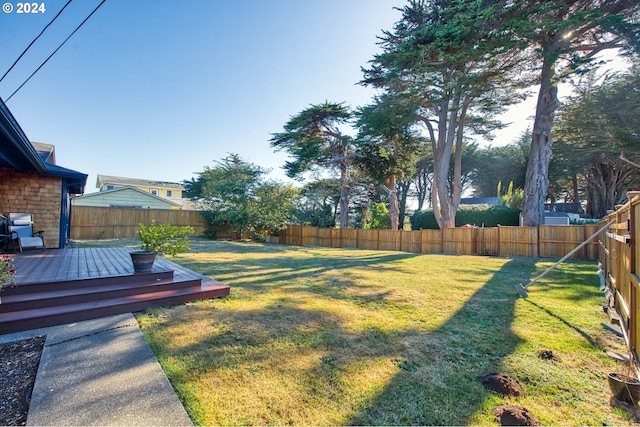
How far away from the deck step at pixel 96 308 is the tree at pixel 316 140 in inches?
553

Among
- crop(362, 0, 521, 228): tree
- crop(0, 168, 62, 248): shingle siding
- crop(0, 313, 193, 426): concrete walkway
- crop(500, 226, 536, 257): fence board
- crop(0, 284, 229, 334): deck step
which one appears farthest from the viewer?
crop(500, 226, 536, 257): fence board

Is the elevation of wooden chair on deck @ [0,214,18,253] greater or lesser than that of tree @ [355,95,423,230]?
lesser

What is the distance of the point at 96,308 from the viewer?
336 cm

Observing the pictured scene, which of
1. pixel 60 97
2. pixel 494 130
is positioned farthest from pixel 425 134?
pixel 60 97

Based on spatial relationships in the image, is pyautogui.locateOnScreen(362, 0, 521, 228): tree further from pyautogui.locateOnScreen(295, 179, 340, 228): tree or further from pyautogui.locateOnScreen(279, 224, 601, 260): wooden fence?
pyautogui.locateOnScreen(295, 179, 340, 228): tree

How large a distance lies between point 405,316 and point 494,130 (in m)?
15.4

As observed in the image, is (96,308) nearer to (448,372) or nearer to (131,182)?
(448,372)

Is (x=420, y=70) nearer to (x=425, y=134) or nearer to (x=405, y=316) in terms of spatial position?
(x=425, y=134)

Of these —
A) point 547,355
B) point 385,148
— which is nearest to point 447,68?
point 385,148

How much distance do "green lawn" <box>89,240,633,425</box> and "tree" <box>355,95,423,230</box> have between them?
11459mm

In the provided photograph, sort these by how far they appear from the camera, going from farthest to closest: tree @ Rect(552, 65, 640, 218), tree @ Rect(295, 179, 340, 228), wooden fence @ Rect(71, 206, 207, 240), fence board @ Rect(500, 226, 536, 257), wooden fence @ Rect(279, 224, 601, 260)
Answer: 1. tree @ Rect(295, 179, 340, 228)
2. wooden fence @ Rect(71, 206, 207, 240)
3. tree @ Rect(552, 65, 640, 218)
4. fence board @ Rect(500, 226, 536, 257)
5. wooden fence @ Rect(279, 224, 601, 260)

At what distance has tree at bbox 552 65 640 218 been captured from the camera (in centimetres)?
1316

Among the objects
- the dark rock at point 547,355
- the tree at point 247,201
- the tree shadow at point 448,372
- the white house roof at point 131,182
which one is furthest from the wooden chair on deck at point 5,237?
the white house roof at point 131,182

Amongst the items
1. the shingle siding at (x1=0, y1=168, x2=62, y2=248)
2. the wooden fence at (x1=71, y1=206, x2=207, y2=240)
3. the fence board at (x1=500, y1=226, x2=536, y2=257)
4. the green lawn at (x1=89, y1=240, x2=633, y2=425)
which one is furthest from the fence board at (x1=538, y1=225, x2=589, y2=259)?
the wooden fence at (x1=71, y1=206, x2=207, y2=240)
